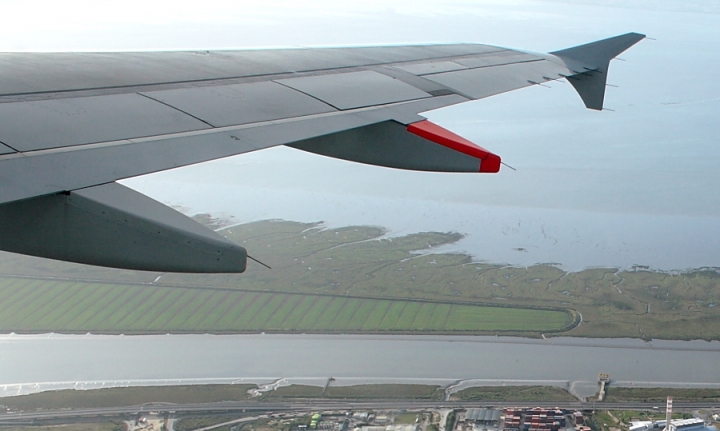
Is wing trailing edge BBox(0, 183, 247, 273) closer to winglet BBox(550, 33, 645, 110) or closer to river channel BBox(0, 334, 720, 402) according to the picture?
winglet BBox(550, 33, 645, 110)

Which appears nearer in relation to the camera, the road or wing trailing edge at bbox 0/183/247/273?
wing trailing edge at bbox 0/183/247/273

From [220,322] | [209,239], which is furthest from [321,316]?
[209,239]

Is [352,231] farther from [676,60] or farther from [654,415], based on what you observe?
[676,60]

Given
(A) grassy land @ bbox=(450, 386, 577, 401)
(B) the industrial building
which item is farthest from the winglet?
(A) grassy land @ bbox=(450, 386, 577, 401)

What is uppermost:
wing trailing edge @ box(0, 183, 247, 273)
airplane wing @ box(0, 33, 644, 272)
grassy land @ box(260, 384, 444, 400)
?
airplane wing @ box(0, 33, 644, 272)

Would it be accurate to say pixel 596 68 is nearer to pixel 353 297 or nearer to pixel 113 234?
pixel 113 234

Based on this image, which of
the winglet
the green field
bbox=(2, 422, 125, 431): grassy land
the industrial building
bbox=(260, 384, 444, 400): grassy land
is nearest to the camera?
the winglet

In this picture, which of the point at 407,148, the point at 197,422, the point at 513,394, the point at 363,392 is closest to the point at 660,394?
the point at 513,394
